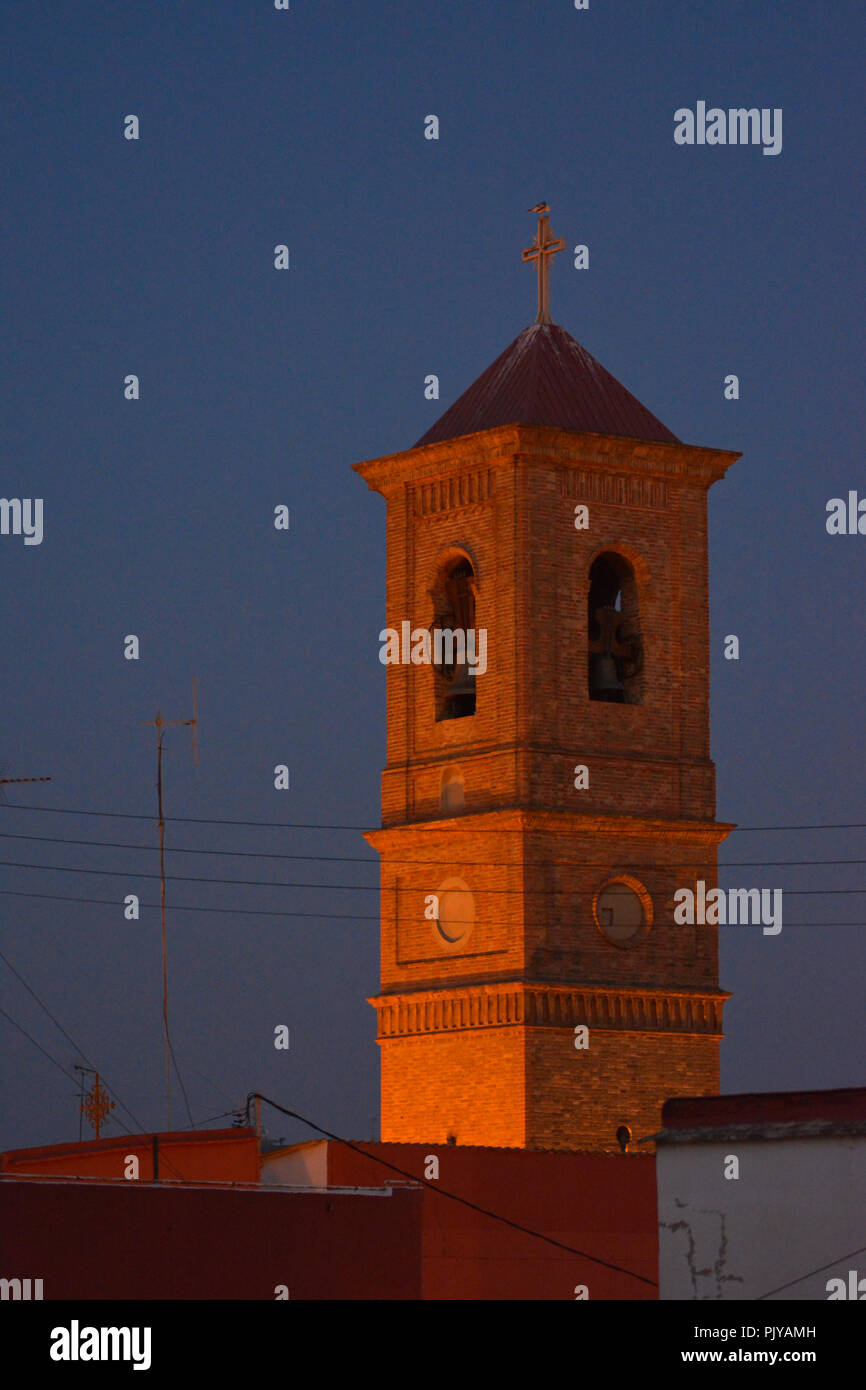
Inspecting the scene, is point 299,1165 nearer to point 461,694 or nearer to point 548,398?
point 461,694

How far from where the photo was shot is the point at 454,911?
65688 millimetres

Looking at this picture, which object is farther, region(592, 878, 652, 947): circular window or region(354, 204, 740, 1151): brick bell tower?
region(592, 878, 652, 947): circular window

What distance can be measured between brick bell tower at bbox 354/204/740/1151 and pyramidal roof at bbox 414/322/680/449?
0.06 metres

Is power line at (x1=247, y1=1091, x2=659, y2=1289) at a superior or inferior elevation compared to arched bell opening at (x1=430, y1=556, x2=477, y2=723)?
inferior

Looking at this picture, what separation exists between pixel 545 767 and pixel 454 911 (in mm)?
2821

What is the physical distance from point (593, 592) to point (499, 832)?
499cm

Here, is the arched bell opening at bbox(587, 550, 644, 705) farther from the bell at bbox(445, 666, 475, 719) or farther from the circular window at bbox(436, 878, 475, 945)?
the circular window at bbox(436, 878, 475, 945)

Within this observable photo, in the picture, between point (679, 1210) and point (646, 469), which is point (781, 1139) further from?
point (646, 469)

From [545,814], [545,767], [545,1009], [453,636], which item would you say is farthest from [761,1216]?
[453,636]

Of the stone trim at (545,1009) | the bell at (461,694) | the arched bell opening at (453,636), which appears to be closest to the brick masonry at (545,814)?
the stone trim at (545,1009)

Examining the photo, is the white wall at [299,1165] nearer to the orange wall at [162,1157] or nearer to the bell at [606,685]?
the orange wall at [162,1157]

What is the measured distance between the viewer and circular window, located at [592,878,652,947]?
6544 centimetres

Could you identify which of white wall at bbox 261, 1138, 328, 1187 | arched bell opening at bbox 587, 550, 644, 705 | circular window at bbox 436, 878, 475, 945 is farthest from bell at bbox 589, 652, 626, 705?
white wall at bbox 261, 1138, 328, 1187
